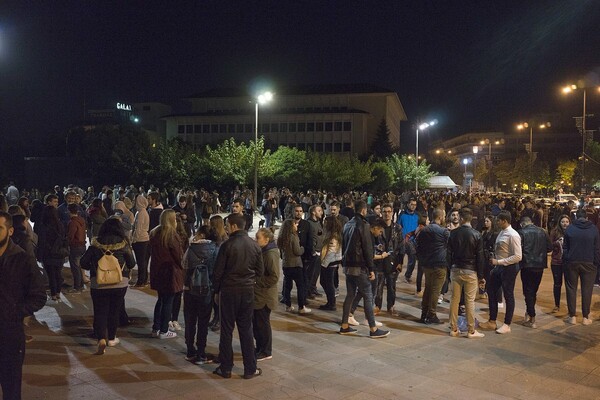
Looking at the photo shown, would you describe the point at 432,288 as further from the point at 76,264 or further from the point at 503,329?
the point at 76,264

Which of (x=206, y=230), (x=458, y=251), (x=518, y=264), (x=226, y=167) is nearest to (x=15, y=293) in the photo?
(x=206, y=230)

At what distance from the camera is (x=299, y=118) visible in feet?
240

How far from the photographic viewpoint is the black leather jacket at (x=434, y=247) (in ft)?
Answer: 26.7

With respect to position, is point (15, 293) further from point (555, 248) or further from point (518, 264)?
point (555, 248)

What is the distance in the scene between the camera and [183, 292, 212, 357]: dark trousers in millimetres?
6203

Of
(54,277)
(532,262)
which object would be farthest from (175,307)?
(532,262)

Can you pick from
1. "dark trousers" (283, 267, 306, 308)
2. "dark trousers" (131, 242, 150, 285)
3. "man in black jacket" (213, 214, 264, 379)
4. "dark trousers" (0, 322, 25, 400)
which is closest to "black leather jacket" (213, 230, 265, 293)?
"man in black jacket" (213, 214, 264, 379)

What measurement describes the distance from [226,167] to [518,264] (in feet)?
88.1

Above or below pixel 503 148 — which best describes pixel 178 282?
below

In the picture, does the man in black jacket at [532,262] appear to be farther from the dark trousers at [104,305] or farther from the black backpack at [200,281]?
the dark trousers at [104,305]

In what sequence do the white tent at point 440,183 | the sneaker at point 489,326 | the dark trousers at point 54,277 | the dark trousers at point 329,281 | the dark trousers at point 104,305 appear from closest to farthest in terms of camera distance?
1. the dark trousers at point 104,305
2. the sneaker at point 489,326
3. the dark trousers at point 329,281
4. the dark trousers at point 54,277
5. the white tent at point 440,183

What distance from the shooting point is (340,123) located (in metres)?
72.6

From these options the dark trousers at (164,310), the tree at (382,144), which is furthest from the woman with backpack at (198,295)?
the tree at (382,144)

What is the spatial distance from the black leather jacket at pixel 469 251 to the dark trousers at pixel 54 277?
652 centimetres
